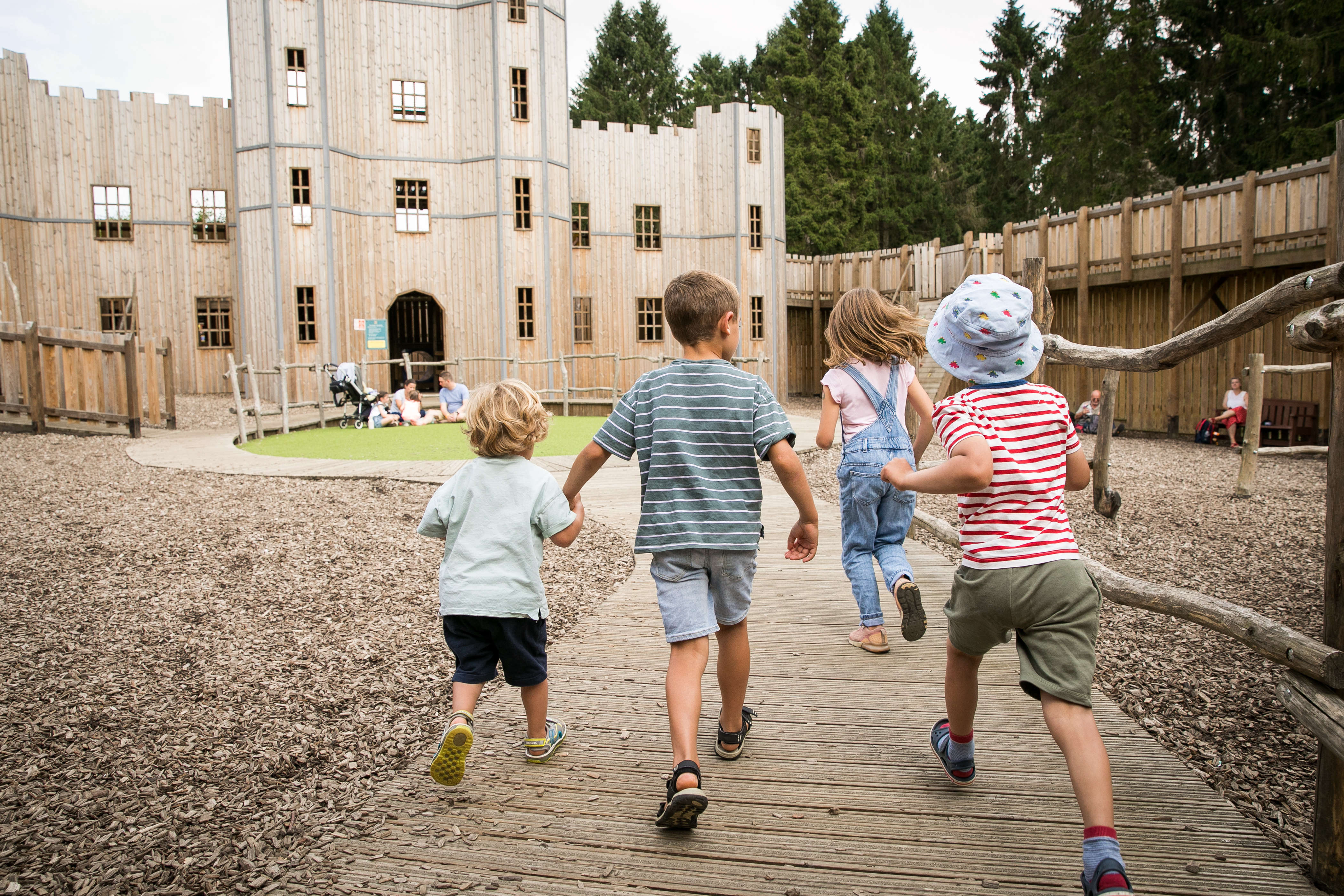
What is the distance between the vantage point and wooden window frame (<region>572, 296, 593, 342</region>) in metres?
26.3

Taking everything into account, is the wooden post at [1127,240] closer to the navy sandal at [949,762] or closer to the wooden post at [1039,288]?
the wooden post at [1039,288]

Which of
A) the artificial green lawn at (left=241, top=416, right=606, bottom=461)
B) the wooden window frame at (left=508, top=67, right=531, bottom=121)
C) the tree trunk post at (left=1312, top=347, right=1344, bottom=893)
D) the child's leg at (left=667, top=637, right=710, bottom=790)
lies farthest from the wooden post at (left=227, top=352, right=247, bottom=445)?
the tree trunk post at (left=1312, top=347, right=1344, bottom=893)

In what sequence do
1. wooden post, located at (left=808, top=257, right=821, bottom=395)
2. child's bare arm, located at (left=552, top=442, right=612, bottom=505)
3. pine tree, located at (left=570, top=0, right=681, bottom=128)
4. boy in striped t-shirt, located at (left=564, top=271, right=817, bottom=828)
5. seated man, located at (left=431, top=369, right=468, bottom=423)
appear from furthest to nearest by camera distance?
pine tree, located at (left=570, top=0, right=681, bottom=128), wooden post, located at (left=808, top=257, right=821, bottom=395), seated man, located at (left=431, top=369, right=468, bottom=423), child's bare arm, located at (left=552, top=442, right=612, bottom=505), boy in striped t-shirt, located at (left=564, top=271, right=817, bottom=828)

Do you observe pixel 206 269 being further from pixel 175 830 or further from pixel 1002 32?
pixel 1002 32

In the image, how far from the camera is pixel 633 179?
26250mm

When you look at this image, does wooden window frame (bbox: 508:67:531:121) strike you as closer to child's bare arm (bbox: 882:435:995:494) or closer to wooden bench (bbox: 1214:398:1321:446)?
wooden bench (bbox: 1214:398:1321:446)

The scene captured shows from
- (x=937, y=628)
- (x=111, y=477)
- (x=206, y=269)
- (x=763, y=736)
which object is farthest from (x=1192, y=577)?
(x=206, y=269)

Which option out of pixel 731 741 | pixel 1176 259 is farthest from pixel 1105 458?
pixel 1176 259

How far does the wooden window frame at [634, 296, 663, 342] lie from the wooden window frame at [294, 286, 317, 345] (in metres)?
8.64

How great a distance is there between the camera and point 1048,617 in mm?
2436

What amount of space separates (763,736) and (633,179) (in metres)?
24.5

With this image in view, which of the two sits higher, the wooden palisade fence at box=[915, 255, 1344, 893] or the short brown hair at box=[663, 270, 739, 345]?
the short brown hair at box=[663, 270, 739, 345]

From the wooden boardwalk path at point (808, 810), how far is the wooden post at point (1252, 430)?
6858mm

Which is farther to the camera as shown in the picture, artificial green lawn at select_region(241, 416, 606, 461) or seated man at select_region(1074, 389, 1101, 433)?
seated man at select_region(1074, 389, 1101, 433)
